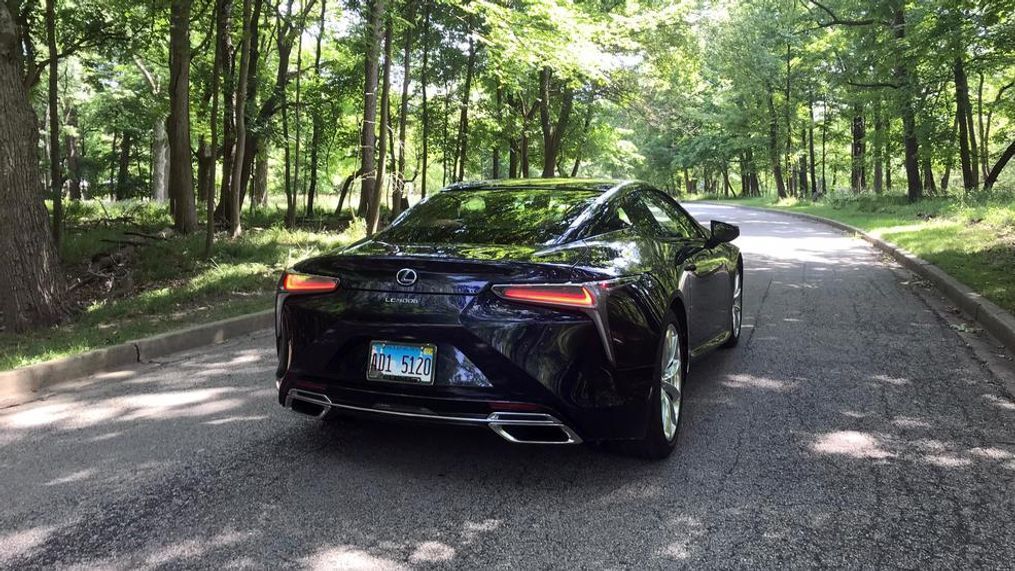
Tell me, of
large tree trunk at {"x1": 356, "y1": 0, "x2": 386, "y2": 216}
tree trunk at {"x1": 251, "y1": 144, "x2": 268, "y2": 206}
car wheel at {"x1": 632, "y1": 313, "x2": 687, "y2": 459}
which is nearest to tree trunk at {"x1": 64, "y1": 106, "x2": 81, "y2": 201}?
tree trunk at {"x1": 251, "y1": 144, "x2": 268, "y2": 206}

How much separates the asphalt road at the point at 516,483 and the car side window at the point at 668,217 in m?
1.10

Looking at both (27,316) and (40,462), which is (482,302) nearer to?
(40,462)

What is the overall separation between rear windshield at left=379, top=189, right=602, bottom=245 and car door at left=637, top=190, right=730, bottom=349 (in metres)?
0.72

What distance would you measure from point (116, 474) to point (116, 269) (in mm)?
7421

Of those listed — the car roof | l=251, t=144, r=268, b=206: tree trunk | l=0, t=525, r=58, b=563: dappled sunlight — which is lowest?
l=0, t=525, r=58, b=563: dappled sunlight

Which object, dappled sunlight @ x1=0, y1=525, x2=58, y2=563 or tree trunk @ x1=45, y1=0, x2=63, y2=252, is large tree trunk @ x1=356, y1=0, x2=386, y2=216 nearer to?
tree trunk @ x1=45, y1=0, x2=63, y2=252

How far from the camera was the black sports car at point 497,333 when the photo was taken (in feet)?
9.96

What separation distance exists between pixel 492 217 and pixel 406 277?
0.99 meters

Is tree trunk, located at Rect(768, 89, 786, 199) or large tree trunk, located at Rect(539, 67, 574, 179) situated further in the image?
tree trunk, located at Rect(768, 89, 786, 199)

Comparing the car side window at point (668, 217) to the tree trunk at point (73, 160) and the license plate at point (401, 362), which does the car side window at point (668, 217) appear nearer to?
the license plate at point (401, 362)

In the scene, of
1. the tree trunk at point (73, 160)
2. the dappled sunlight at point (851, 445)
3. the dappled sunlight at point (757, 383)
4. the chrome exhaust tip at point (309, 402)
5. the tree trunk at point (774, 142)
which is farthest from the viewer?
the tree trunk at point (774, 142)

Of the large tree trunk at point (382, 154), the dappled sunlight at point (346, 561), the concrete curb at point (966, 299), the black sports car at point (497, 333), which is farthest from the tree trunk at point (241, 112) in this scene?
the concrete curb at point (966, 299)

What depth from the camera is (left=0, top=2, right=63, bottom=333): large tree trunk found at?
20.4 ft

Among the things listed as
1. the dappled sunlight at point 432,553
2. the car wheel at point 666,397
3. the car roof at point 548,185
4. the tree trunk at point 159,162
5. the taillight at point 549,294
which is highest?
the tree trunk at point 159,162
